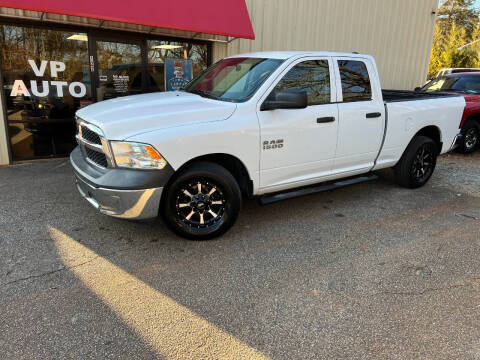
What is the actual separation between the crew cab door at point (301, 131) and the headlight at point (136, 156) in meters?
1.18

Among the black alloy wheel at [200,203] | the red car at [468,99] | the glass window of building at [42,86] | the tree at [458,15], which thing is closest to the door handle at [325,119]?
the black alloy wheel at [200,203]

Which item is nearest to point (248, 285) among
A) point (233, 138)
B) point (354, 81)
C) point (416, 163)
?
point (233, 138)

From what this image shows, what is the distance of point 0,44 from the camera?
6488 millimetres

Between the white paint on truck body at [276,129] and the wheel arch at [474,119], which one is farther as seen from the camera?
the wheel arch at [474,119]

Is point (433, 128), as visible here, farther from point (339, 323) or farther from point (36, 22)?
point (36, 22)

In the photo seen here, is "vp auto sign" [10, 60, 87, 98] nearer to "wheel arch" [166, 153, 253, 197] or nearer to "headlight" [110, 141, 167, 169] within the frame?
"headlight" [110, 141, 167, 169]

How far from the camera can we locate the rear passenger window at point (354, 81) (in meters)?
4.82

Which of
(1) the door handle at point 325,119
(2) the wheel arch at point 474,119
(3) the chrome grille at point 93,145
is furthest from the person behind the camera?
(2) the wheel arch at point 474,119

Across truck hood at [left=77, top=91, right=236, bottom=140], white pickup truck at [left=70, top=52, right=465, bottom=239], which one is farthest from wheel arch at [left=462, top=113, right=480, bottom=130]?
truck hood at [left=77, top=91, right=236, bottom=140]

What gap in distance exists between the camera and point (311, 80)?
4.56m

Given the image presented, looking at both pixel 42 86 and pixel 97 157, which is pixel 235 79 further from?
pixel 42 86

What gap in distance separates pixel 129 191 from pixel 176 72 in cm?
549

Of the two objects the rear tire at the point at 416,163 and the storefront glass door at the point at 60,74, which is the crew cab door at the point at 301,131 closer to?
the rear tire at the point at 416,163

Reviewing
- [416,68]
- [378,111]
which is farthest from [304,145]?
[416,68]
